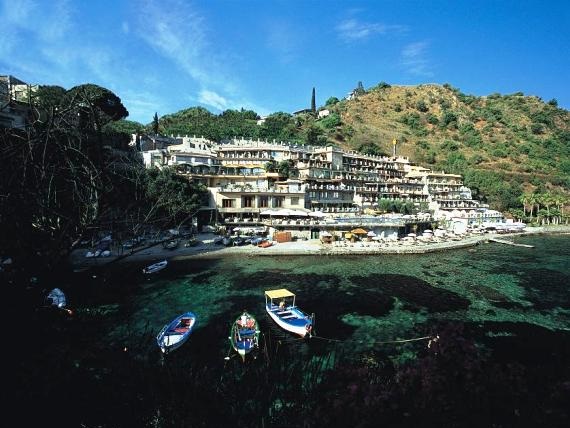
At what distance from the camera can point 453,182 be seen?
89.2 metres

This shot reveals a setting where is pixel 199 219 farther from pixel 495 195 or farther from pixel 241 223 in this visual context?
pixel 495 195

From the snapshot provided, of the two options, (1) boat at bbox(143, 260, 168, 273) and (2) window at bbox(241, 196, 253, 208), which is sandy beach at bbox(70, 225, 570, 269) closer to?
(1) boat at bbox(143, 260, 168, 273)

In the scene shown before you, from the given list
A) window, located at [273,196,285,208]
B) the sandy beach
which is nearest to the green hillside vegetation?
window, located at [273,196,285,208]

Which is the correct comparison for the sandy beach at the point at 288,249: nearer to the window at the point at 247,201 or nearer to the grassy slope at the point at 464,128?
the window at the point at 247,201

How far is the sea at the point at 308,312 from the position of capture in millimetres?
5211

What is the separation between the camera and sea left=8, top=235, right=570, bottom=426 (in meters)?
5.21

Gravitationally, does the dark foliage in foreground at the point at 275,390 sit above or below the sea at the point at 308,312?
above

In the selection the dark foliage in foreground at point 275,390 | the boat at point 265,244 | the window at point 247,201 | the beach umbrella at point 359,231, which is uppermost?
the window at point 247,201

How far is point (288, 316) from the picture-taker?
78.1ft

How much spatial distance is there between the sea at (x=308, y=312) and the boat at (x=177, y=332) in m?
0.65

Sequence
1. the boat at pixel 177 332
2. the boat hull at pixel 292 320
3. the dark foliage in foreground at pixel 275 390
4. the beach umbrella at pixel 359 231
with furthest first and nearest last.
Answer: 1. the beach umbrella at pixel 359 231
2. the boat hull at pixel 292 320
3. the boat at pixel 177 332
4. the dark foliage in foreground at pixel 275 390

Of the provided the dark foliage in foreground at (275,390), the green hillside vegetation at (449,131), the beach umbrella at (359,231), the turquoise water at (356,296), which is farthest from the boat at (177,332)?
the green hillside vegetation at (449,131)

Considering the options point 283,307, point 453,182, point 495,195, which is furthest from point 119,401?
point 495,195

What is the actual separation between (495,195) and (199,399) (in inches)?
4294
